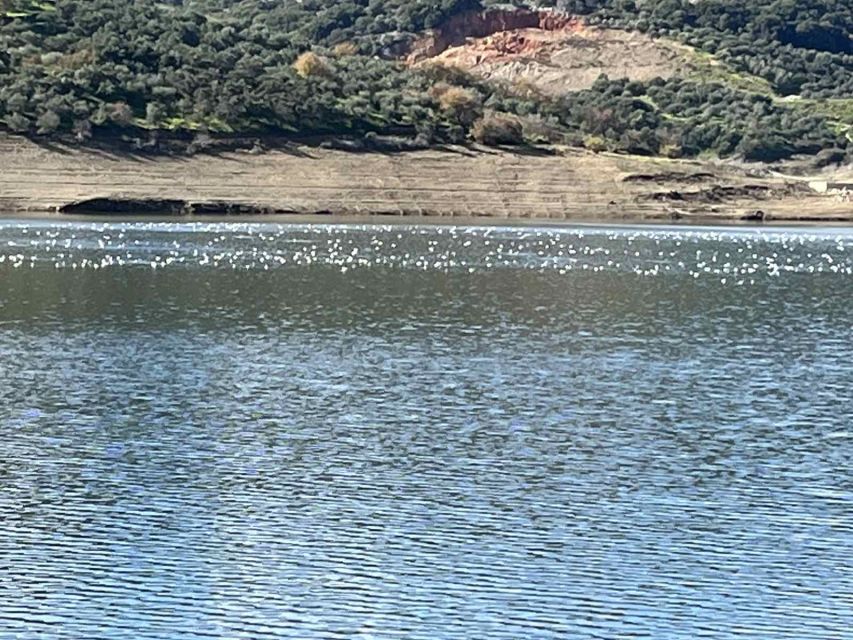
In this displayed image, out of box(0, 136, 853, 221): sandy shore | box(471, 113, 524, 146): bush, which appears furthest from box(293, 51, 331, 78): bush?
box(0, 136, 853, 221): sandy shore

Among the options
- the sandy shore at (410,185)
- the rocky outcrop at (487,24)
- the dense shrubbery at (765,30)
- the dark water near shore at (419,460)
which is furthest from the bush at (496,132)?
the rocky outcrop at (487,24)

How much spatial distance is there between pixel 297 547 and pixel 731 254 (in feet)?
143

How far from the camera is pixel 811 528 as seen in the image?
21188 mm

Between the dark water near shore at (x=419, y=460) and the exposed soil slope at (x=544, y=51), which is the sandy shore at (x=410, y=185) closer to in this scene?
the dark water near shore at (x=419, y=460)

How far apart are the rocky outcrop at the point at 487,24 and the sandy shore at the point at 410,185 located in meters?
47.9

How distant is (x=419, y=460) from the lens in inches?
969

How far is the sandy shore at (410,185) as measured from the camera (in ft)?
237

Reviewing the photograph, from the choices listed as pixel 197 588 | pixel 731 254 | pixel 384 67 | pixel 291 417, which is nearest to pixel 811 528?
pixel 197 588

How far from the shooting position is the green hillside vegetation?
257 ft

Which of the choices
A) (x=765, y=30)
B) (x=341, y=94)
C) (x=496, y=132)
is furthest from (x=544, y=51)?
(x=496, y=132)

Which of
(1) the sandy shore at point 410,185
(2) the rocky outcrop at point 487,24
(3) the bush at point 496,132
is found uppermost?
(2) the rocky outcrop at point 487,24

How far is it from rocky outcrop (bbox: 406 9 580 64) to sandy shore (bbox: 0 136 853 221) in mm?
47937

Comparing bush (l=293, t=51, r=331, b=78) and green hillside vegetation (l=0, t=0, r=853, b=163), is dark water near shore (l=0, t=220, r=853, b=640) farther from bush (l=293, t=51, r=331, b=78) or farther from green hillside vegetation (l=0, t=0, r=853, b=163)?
bush (l=293, t=51, r=331, b=78)

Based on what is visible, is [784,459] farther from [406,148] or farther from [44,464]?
[406,148]
